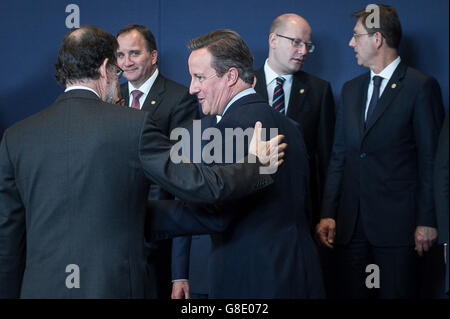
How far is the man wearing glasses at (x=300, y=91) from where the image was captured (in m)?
3.75

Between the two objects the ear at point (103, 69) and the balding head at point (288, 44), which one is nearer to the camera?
the ear at point (103, 69)

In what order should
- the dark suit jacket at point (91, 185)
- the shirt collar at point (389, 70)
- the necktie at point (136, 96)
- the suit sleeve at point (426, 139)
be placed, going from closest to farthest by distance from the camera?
1. the dark suit jacket at point (91, 185)
2. the suit sleeve at point (426, 139)
3. the shirt collar at point (389, 70)
4. the necktie at point (136, 96)

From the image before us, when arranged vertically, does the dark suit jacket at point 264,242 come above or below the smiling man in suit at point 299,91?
below

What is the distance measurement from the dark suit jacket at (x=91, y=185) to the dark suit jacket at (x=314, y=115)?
172cm

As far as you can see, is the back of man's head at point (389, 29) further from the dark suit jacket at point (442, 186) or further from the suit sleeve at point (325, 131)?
the dark suit jacket at point (442, 186)

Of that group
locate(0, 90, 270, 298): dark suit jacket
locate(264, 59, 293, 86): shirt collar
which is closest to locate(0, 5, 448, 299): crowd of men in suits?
locate(0, 90, 270, 298): dark suit jacket

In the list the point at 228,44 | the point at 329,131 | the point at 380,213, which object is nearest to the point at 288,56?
the point at 329,131

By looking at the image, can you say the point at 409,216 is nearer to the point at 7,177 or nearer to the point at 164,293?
the point at 164,293

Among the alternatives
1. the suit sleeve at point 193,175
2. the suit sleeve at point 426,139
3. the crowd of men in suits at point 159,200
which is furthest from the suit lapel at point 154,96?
the suit sleeve at point 193,175

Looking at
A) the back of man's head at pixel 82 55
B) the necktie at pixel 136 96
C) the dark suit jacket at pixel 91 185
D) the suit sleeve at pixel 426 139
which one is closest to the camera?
the dark suit jacket at pixel 91 185

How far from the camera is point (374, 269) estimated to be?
10.8 feet

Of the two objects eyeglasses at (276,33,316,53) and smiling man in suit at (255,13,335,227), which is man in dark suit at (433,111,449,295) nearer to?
smiling man in suit at (255,13,335,227)

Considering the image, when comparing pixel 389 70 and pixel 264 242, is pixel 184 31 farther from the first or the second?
pixel 264 242

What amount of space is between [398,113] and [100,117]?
180cm
